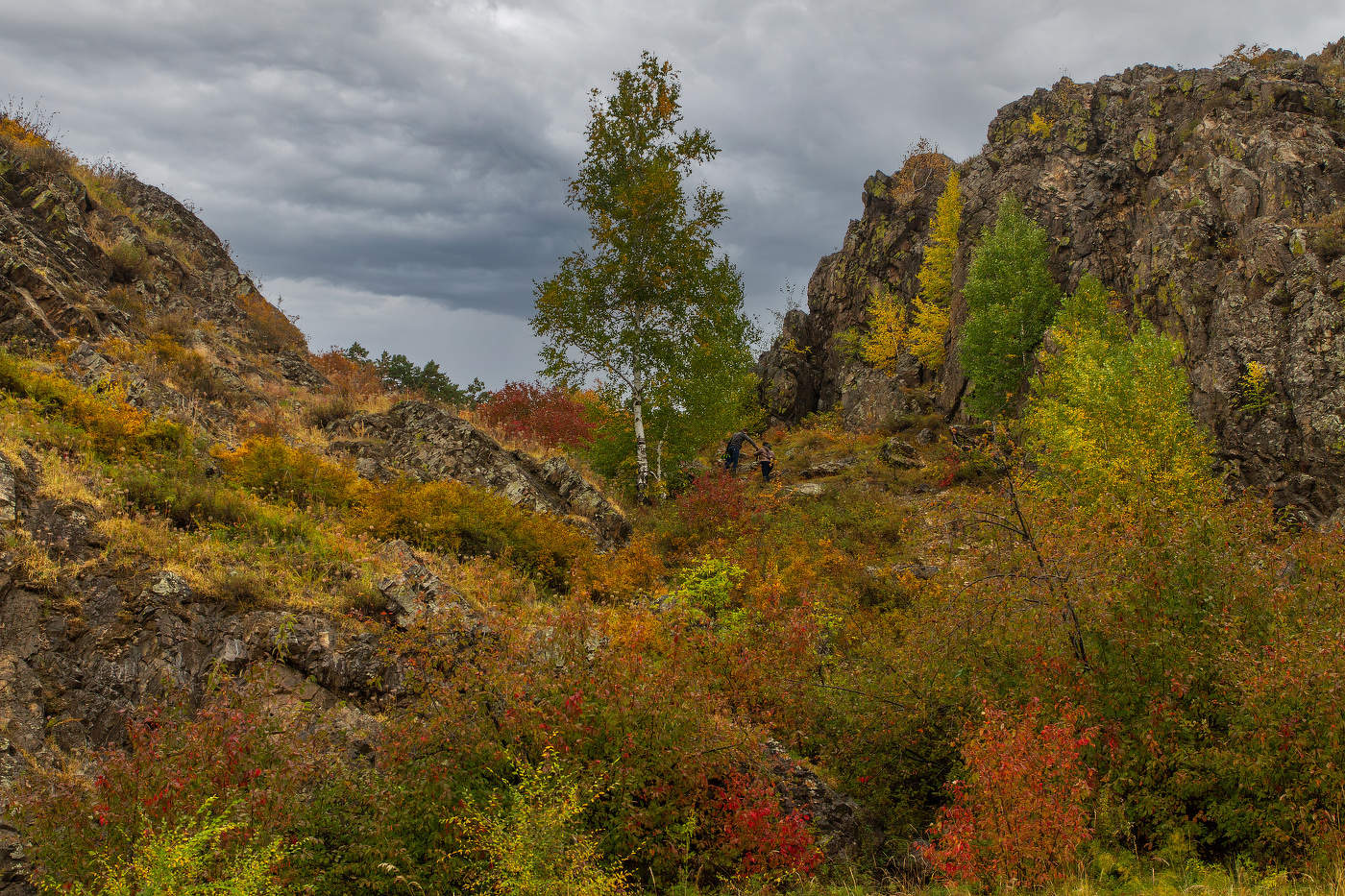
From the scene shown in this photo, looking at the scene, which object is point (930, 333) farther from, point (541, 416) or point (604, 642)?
point (604, 642)

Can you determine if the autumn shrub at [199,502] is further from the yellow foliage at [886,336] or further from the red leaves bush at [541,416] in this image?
the yellow foliage at [886,336]

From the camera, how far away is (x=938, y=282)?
40938 mm

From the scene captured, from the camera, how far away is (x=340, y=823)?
18.4ft

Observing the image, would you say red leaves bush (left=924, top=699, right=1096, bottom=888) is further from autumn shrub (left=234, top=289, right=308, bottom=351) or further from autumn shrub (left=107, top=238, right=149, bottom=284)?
autumn shrub (left=234, top=289, right=308, bottom=351)

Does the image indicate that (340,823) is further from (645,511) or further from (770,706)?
(645,511)

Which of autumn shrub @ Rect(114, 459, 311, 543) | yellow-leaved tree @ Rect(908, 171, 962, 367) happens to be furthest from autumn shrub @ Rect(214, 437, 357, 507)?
yellow-leaved tree @ Rect(908, 171, 962, 367)

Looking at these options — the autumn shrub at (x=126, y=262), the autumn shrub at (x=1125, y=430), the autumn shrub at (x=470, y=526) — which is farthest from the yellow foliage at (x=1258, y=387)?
the autumn shrub at (x=126, y=262)

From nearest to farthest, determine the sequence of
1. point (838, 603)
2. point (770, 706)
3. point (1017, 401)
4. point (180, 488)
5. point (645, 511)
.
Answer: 1. point (770, 706)
2. point (180, 488)
3. point (838, 603)
4. point (645, 511)
5. point (1017, 401)

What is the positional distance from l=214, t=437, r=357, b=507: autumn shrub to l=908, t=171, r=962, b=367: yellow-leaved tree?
3436 cm

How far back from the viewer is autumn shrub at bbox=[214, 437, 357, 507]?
12.5 meters

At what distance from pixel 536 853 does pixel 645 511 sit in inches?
579

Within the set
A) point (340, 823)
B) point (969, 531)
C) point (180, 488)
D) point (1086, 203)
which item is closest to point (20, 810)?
point (340, 823)

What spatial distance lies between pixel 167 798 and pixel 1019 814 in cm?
678

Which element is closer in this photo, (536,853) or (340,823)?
(536,853)
